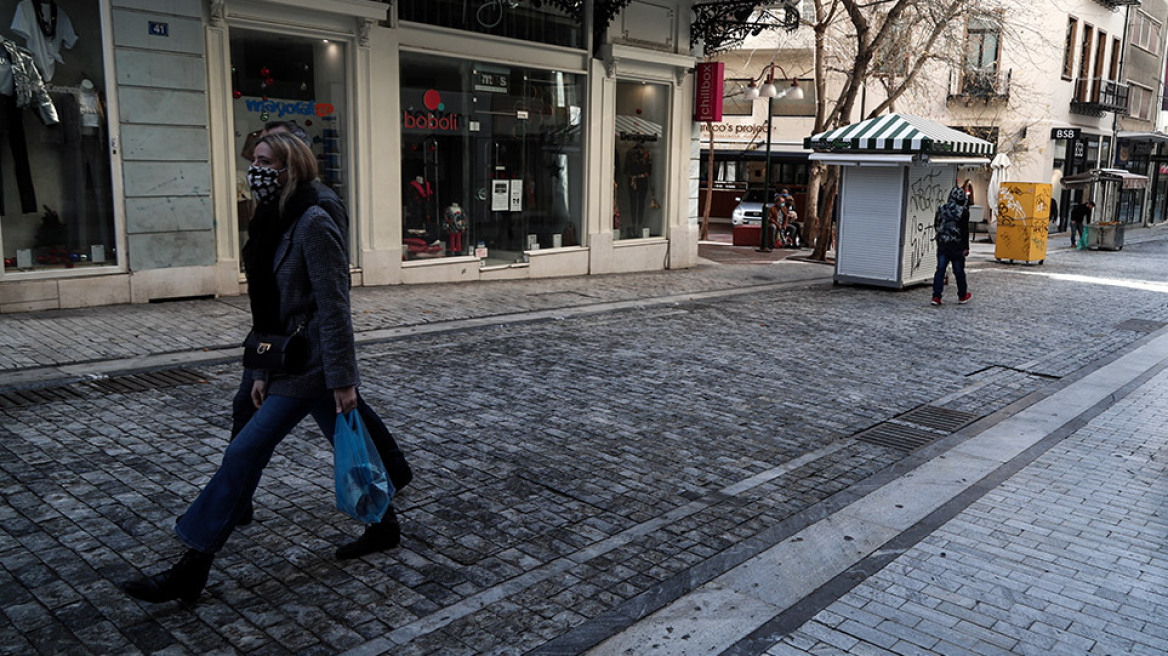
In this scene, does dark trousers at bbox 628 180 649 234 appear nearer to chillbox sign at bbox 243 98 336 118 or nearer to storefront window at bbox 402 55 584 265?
storefront window at bbox 402 55 584 265

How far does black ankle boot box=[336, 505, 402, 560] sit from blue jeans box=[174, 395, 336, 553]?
633mm

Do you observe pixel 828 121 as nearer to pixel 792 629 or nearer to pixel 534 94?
pixel 534 94

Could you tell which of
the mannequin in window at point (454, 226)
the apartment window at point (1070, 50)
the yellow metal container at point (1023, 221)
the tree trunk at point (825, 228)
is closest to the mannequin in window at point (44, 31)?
the mannequin in window at point (454, 226)

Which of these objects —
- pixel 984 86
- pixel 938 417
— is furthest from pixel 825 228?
pixel 984 86

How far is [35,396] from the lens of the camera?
22.6 feet

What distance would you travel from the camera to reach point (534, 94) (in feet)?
49.9

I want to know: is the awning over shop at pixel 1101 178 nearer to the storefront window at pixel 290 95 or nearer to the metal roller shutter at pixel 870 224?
the metal roller shutter at pixel 870 224

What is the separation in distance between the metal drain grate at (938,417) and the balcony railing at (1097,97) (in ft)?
115

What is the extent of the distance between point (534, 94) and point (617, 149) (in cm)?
224

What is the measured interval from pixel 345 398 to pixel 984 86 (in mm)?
35154

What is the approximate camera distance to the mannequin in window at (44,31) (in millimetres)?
9672

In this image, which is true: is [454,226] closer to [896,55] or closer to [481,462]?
[481,462]

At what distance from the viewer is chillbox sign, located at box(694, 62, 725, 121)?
17719mm

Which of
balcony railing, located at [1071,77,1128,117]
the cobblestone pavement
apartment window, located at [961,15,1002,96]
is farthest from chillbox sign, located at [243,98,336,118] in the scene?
balcony railing, located at [1071,77,1128,117]
